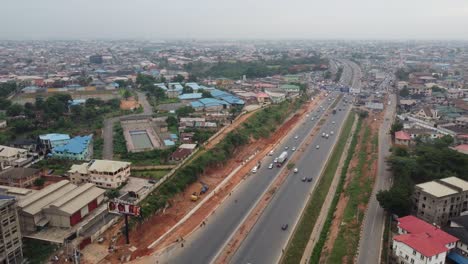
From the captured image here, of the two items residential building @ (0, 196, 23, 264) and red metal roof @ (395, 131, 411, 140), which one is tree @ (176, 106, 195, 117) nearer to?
red metal roof @ (395, 131, 411, 140)

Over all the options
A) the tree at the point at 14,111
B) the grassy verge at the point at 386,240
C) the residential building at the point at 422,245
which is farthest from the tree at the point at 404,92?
the tree at the point at 14,111

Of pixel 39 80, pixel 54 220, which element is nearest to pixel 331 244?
pixel 54 220

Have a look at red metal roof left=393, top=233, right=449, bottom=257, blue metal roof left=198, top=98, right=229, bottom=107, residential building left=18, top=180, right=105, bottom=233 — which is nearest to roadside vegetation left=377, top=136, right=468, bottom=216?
red metal roof left=393, top=233, right=449, bottom=257

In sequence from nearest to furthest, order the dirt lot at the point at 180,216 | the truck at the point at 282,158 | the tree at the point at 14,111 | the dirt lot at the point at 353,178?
the dirt lot at the point at 180,216 → the dirt lot at the point at 353,178 → the truck at the point at 282,158 → the tree at the point at 14,111

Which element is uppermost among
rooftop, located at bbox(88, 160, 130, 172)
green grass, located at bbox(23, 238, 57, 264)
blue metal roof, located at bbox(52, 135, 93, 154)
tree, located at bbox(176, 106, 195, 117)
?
tree, located at bbox(176, 106, 195, 117)

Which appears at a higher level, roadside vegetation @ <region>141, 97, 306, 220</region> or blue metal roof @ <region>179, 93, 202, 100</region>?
blue metal roof @ <region>179, 93, 202, 100</region>

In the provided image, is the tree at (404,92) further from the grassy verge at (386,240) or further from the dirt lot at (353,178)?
the grassy verge at (386,240)

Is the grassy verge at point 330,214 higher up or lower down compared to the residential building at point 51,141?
lower down
